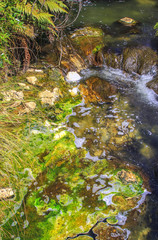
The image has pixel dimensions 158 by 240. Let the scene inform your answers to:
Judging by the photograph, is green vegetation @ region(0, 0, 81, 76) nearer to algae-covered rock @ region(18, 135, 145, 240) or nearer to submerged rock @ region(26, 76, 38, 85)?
submerged rock @ region(26, 76, 38, 85)

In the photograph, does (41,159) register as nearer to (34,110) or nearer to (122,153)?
(34,110)

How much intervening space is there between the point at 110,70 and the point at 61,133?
93.3 inches

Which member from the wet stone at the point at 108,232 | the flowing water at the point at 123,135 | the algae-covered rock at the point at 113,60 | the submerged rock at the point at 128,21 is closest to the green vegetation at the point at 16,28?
the flowing water at the point at 123,135

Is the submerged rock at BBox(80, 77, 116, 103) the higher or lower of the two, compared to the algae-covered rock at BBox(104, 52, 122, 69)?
lower

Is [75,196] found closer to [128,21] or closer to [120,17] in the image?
[128,21]

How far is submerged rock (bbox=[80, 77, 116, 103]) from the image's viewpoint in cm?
381

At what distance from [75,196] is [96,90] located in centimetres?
220

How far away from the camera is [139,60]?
4707mm

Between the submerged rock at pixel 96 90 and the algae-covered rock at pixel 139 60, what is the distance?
938 mm

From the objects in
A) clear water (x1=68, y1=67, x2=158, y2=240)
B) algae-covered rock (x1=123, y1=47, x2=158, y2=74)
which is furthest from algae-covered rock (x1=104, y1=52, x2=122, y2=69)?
clear water (x1=68, y1=67, x2=158, y2=240)

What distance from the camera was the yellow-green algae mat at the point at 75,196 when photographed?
2.08 m

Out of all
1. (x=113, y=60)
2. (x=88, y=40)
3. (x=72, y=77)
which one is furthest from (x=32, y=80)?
(x=88, y=40)

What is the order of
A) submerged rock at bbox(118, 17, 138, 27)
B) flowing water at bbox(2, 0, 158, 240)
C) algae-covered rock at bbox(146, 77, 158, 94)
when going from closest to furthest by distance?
flowing water at bbox(2, 0, 158, 240)
algae-covered rock at bbox(146, 77, 158, 94)
submerged rock at bbox(118, 17, 138, 27)

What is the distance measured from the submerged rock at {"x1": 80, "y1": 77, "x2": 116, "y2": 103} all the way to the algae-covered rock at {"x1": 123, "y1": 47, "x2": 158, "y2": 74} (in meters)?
0.94
